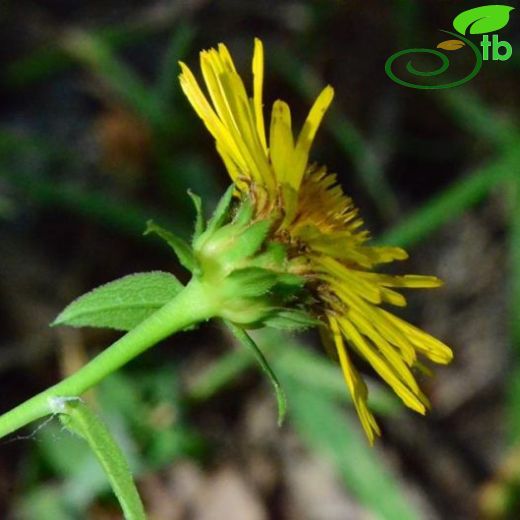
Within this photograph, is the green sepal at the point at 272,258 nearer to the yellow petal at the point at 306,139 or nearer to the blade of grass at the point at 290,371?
the yellow petal at the point at 306,139

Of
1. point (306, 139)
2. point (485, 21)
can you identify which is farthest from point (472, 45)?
point (306, 139)

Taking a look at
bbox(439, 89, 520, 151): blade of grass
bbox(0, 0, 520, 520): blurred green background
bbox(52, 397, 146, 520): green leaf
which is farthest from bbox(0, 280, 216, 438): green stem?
bbox(439, 89, 520, 151): blade of grass

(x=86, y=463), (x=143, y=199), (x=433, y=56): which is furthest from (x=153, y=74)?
(x=86, y=463)

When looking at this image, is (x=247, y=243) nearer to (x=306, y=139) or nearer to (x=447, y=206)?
(x=306, y=139)

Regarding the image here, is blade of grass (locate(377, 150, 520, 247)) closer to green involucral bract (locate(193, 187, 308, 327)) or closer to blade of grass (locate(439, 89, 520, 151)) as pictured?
blade of grass (locate(439, 89, 520, 151))

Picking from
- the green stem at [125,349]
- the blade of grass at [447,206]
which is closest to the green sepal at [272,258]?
the green stem at [125,349]

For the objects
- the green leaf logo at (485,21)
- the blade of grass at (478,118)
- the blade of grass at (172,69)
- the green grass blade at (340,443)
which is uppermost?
the blade of grass at (172,69)
